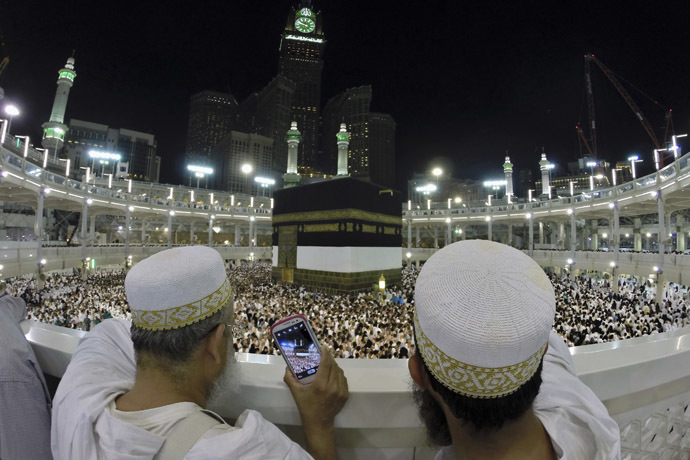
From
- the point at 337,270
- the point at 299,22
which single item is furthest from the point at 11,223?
Result: the point at 299,22

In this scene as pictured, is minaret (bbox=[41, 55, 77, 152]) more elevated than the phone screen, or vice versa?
minaret (bbox=[41, 55, 77, 152])

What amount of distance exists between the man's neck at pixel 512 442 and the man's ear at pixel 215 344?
89cm

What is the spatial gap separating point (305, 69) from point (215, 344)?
377 feet

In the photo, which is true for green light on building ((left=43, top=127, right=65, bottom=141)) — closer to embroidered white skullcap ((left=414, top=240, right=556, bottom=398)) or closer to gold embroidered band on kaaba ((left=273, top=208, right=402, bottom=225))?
gold embroidered band on kaaba ((left=273, top=208, right=402, bottom=225))

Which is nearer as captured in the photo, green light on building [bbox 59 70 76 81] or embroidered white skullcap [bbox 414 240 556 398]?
embroidered white skullcap [bbox 414 240 556 398]

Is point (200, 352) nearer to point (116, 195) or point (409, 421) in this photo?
point (409, 421)

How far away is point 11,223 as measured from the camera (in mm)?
30875

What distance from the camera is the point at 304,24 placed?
100625 mm

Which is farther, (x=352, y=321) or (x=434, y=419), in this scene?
(x=352, y=321)

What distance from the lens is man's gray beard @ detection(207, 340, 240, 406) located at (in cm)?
118

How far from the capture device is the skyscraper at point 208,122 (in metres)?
109

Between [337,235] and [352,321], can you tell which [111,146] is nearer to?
[337,235]

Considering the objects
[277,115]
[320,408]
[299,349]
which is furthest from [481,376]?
[277,115]

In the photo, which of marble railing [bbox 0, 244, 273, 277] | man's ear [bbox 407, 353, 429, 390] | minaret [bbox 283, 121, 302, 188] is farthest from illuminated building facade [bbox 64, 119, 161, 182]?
man's ear [bbox 407, 353, 429, 390]
